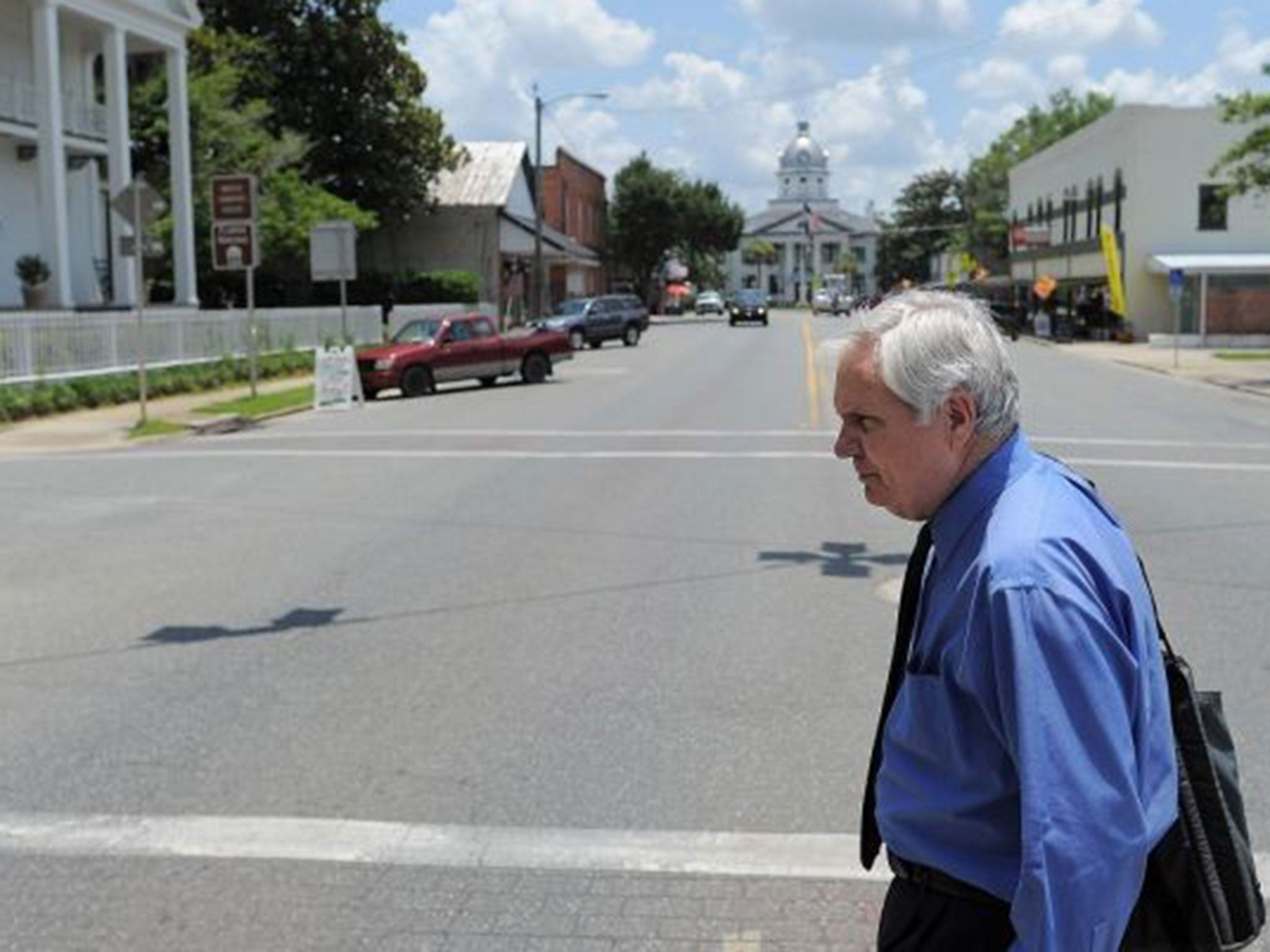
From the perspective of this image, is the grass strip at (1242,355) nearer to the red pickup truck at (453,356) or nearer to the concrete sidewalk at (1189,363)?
the concrete sidewalk at (1189,363)

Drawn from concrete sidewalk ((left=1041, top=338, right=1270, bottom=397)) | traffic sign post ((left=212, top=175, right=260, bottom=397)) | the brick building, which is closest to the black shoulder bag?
traffic sign post ((left=212, top=175, right=260, bottom=397))

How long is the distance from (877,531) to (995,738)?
29.7 feet

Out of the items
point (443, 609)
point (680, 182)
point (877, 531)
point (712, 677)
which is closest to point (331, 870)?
point (712, 677)

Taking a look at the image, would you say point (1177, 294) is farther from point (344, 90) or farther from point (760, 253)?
point (760, 253)

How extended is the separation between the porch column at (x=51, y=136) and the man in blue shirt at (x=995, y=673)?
2975 cm

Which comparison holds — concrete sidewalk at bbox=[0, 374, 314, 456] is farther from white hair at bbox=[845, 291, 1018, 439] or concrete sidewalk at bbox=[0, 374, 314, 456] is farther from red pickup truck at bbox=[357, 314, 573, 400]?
white hair at bbox=[845, 291, 1018, 439]

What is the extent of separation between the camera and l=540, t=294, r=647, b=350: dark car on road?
154 ft

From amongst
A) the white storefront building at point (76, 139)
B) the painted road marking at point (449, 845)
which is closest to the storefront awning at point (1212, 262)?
the white storefront building at point (76, 139)

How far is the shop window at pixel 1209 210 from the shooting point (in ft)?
164

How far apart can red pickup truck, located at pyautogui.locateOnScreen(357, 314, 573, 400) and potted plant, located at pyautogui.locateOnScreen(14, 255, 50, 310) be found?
8215 mm

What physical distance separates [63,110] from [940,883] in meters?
34.7

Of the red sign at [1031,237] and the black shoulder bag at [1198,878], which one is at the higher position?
the red sign at [1031,237]

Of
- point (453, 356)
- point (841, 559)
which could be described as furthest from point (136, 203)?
point (841, 559)

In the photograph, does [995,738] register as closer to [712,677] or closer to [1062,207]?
[712,677]
